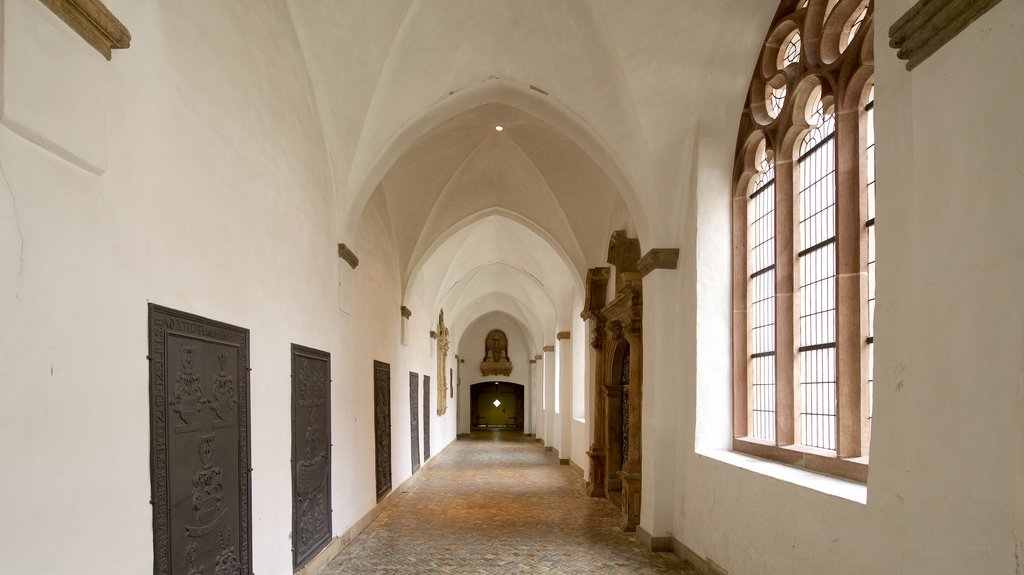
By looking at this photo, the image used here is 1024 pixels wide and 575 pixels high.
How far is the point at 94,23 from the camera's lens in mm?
3203

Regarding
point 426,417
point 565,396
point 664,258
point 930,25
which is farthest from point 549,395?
point 930,25

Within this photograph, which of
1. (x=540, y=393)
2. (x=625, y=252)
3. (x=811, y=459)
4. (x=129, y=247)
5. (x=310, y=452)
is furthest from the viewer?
(x=540, y=393)

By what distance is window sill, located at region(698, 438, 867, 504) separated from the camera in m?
4.77

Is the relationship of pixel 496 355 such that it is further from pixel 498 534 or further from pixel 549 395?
pixel 498 534

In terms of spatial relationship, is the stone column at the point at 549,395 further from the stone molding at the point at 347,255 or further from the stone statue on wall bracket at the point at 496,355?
the stone molding at the point at 347,255

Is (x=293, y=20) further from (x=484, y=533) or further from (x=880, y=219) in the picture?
(x=484, y=533)

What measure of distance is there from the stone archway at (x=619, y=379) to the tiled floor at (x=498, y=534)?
466 millimetres

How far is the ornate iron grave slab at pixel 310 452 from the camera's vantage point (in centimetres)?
674

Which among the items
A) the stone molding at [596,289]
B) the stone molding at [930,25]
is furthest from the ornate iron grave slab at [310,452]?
the stone molding at [596,289]

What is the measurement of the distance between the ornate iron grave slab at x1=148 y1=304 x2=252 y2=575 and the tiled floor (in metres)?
2.83

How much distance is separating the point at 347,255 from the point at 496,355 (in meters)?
24.5

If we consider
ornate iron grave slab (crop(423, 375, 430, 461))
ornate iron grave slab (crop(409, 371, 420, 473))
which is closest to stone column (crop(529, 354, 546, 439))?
ornate iron grave slab (crop(423, 375, 430, 461))

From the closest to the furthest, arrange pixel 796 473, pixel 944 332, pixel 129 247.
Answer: pixel 944 332
pixel 129 247
pixel 796 473

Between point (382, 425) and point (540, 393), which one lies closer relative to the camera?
point (382, 425)
